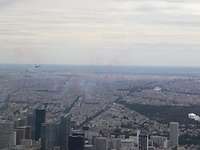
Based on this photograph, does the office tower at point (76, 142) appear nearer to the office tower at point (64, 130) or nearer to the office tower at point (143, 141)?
the office tower at point (64, 130)

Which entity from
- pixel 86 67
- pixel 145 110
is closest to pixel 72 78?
pixel 86 67

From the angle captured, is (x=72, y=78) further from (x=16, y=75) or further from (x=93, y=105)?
(x=16, y=75)

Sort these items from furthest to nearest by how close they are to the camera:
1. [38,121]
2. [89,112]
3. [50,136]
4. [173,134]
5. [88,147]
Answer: [89,112]
[173,134]
[38,121]
[50,136]
[88,147]

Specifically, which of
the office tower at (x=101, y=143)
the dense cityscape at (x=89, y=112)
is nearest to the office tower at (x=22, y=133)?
the dense cityscape at (x=89, y=112)

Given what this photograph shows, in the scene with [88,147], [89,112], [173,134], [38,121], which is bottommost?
[88,147]

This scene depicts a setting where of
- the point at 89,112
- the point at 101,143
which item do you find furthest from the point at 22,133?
the point at 89,112

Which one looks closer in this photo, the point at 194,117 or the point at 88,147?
the point at 88,147

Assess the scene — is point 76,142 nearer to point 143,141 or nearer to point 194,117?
point 143,141
